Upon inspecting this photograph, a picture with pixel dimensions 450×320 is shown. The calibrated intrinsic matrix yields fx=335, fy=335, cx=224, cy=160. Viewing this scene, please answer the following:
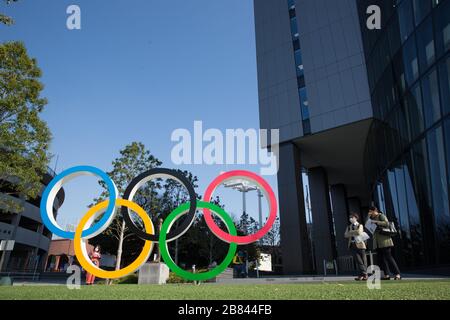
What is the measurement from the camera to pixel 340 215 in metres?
37.0

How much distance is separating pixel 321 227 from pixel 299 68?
1448cm

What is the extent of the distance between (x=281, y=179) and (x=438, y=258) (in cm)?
1612

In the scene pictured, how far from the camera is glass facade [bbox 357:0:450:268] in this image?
12.8 m

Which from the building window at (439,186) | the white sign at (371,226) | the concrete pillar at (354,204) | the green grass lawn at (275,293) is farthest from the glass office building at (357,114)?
the green grass lawn at (275,293)

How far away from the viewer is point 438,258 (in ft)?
41.4

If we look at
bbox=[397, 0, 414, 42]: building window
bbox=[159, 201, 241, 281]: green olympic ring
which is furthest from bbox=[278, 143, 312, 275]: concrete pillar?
bbox=[159, 201, 241, 281]: green olympic ring

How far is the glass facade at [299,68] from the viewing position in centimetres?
2775

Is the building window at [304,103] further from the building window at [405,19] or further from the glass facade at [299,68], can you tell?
the building window at [405,19]

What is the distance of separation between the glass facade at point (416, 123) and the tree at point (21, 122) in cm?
1821

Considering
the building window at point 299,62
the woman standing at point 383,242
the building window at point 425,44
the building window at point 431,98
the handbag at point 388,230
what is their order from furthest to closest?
the building window at point 299,62 < the building window at point 425,44 < the building window at point 431,98 < the woman standing at point 383,242 < the handbag at point 388,230

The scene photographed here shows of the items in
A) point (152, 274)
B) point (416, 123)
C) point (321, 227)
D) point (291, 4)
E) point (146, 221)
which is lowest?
point (152, 274)

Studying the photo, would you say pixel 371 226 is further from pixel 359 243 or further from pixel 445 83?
pixel 445 83

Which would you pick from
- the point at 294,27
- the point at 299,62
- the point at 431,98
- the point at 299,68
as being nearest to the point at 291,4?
the point at 294,27
